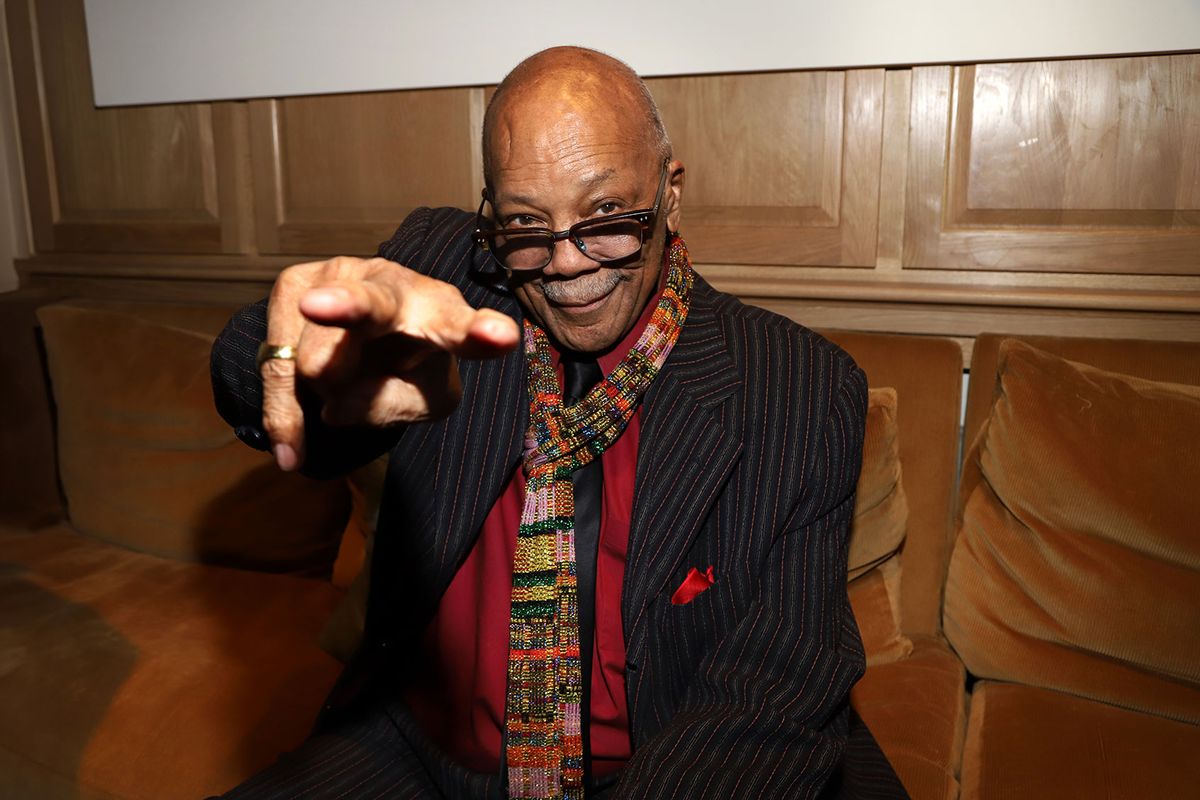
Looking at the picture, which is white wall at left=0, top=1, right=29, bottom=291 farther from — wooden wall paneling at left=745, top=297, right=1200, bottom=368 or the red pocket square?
the red pocket square

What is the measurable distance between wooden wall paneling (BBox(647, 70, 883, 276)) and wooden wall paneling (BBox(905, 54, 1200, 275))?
0.48 feet


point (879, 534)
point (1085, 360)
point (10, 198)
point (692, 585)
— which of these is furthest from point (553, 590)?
point (10, 198)

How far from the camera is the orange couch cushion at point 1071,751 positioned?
123 centimetres

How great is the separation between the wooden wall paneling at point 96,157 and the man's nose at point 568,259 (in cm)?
164

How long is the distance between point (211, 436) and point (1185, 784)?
5.82 ft

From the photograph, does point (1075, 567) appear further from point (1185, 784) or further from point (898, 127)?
point (898, 127)

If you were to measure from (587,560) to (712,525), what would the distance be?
0.54 ft

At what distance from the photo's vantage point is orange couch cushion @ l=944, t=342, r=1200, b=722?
135 centimetres

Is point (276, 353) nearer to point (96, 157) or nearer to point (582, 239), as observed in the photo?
point (582, 239)

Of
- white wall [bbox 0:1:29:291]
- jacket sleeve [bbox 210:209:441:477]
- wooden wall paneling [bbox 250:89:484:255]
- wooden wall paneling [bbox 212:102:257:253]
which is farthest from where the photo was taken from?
white wall [bbox 0:1:29:291]

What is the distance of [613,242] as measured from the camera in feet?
3.70

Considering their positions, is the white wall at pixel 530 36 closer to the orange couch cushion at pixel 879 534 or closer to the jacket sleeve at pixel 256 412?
the orange couch cushion at pixel 879 534

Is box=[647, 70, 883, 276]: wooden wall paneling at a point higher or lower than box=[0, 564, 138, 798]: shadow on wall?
higher

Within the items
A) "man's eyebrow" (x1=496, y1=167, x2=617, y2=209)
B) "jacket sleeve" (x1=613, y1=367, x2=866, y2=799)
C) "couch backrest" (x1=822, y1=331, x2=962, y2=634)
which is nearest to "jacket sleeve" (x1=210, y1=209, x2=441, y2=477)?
"man's eyebrow" (x1=496, y1=167, x2=617, y2=209)
